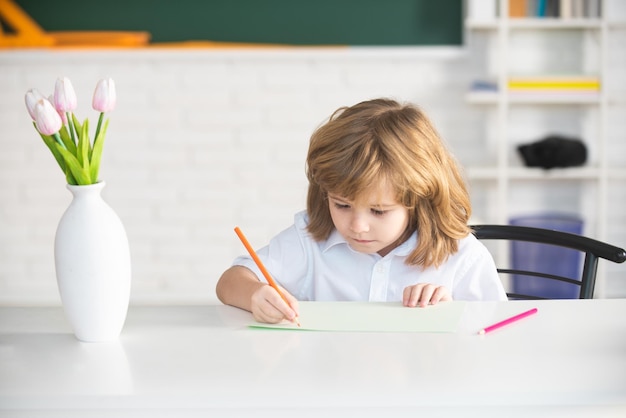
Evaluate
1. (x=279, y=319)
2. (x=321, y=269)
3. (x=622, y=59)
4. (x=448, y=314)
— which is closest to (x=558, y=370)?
(x=448, y=314)

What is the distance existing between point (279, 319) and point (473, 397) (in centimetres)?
39

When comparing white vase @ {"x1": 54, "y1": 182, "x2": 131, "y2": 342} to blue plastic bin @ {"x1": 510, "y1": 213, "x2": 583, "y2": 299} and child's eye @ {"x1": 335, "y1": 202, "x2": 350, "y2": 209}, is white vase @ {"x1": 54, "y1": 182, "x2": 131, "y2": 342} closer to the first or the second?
child's eye @ {"x1": 335, "y1": 202, "x2": 350, "y2": 209}

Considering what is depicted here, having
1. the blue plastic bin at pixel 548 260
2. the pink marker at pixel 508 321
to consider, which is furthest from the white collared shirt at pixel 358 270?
the blue plastic bin at pixel 548 260

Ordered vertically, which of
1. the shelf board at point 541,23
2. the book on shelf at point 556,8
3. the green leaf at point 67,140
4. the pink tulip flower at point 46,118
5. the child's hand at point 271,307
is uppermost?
the book on shelf at point 556,8

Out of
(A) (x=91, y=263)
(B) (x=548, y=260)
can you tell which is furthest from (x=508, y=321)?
(B) (x=548, y=260)

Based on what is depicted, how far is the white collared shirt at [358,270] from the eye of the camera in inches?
65.4

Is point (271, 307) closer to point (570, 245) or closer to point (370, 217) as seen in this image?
point (370, 217)

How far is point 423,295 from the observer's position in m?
1.44

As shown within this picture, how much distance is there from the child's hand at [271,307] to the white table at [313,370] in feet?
0.11

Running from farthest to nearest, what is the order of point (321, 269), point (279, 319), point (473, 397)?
point (321, 269)
point (279, 319)
point (473, 397)

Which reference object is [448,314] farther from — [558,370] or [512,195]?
[512,195]

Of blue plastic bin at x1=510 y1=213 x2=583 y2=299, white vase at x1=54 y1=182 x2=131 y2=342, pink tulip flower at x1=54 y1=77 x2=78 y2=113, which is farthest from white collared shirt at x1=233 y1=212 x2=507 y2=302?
blue plastic bin at x1=510 y1=213 x2=583 y2=299

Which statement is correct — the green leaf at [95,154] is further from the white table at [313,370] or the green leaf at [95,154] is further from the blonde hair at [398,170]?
the blonde hair at [398,170]

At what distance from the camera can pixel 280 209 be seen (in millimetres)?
3852
